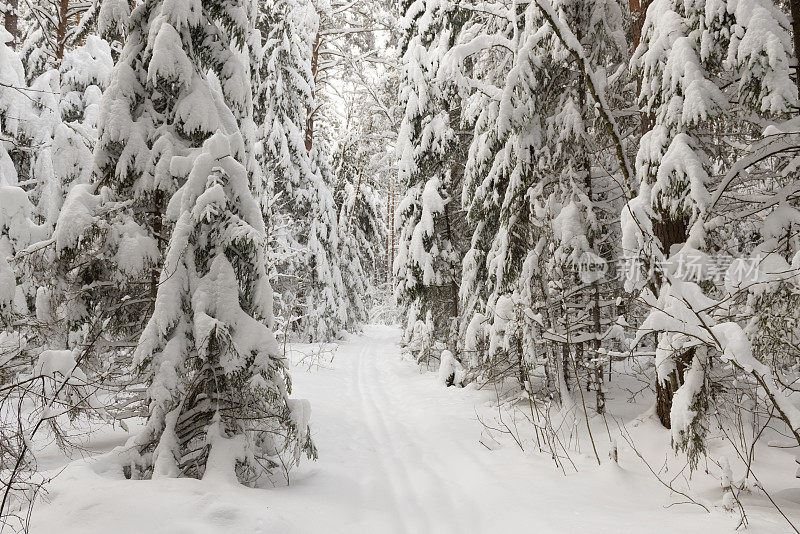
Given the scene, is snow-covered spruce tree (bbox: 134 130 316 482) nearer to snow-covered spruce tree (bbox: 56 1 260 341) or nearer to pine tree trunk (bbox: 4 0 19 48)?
snow-covered spruce tree (bbox: 56 1 260 341)

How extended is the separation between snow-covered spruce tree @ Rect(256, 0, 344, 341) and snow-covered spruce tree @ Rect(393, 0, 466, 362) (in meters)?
5.94

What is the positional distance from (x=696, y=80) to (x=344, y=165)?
19220 mm

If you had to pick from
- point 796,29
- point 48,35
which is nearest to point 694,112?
point 796,29

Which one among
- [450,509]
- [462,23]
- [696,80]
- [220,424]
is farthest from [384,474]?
[462,23]

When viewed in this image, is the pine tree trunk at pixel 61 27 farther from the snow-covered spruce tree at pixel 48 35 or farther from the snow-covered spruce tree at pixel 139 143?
the snow-covered spruce tree at pixel 139 143

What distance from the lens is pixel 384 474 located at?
5441mm

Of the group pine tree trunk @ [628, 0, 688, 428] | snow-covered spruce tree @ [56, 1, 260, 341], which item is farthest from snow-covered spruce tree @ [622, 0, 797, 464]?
snow-covered spruce tree @ [56, 1, 260, 341]

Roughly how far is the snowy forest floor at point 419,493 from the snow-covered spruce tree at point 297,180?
384 inches

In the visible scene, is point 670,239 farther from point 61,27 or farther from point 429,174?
point 61,27

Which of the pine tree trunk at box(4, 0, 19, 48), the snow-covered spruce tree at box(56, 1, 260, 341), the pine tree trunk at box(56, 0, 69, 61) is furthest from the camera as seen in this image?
the pine tree trunk at box(56, 0, 69, 61)

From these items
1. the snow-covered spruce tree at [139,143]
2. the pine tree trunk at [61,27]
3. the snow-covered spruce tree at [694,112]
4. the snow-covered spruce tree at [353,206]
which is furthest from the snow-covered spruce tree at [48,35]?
the snow-covered spruce tree at [353,206]

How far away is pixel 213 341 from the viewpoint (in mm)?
4539

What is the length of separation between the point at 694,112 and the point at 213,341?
544 centimetres

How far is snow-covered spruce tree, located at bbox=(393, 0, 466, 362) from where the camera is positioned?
10.5 metres
